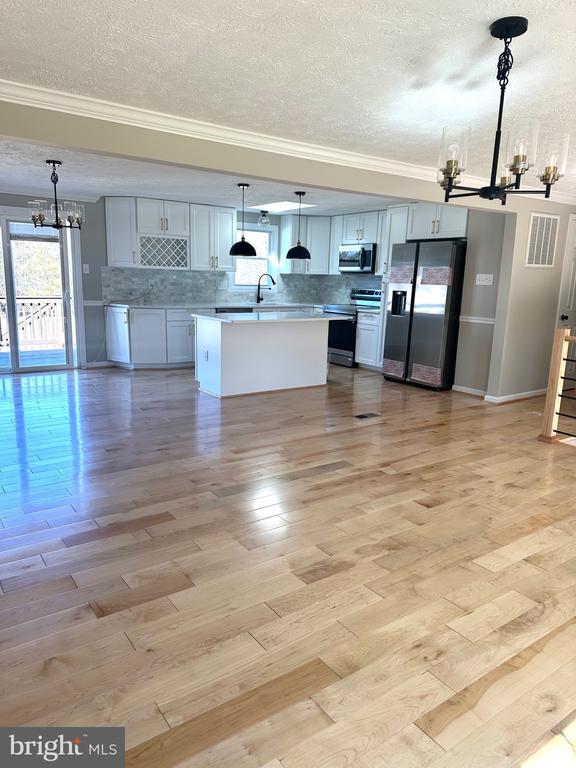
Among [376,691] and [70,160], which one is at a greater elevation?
[70,160]

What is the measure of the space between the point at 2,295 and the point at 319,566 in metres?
6.17

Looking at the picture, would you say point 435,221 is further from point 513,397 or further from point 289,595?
point 289,595

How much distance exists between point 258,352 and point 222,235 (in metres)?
2.94

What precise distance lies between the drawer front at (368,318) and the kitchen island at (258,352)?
4.65 ft

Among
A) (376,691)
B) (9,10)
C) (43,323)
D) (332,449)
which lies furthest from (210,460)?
(43,323)

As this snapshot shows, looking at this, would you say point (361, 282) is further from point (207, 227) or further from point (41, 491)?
point (41, 491)

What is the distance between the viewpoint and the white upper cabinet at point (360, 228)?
7684 millimetres

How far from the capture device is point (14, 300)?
679cm

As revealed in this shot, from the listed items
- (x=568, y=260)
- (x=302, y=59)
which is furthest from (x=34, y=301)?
(x=568, y=260)

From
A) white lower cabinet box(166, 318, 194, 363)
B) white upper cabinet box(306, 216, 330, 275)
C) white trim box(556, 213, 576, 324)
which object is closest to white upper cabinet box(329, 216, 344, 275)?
white upper cabinet box(306, 216, 330, 275)

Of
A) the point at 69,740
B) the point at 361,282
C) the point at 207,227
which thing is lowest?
the point at 69,740

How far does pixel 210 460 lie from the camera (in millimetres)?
3812

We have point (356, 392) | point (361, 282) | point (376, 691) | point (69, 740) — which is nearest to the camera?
point (69, 740)

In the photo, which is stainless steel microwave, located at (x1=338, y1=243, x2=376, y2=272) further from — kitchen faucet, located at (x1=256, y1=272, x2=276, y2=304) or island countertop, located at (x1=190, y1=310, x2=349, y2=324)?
island countertop, located at (x1=190, y1=310, x2=349, y2=324)
